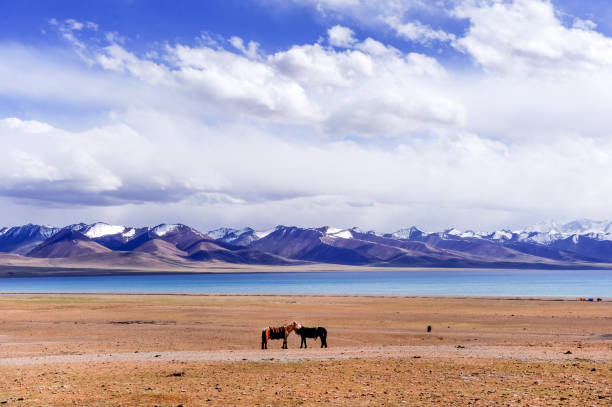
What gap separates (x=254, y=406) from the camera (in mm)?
15281

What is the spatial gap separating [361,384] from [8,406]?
395 inches

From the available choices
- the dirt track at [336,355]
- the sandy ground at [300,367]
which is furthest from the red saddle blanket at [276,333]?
the dirt track at [336,355]

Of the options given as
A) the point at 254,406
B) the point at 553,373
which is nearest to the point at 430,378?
the point at 553,373

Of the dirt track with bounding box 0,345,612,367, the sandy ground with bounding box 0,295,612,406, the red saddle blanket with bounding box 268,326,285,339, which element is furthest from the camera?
the red saddle blanket with bounding box 268,326,285,339

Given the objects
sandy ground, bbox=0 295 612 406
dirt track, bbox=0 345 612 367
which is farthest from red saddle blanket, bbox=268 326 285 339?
dirt track, bbox=0 345 612 367

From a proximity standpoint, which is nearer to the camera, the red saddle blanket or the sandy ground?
the sandy ground

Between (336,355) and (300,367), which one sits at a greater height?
(300,367)

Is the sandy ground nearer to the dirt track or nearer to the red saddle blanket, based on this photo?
the dirt track

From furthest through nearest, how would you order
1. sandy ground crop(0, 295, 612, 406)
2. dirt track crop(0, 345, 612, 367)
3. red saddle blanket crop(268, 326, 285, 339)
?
red saddle blanket crop(268, 326, 285, 339), dirt track crop(0, 345, 612, 367), sandy ground crop(0, 295, 612, 406)

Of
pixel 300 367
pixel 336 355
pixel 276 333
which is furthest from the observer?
pixel 276 333

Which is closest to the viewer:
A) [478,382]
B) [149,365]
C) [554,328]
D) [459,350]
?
[478,382]

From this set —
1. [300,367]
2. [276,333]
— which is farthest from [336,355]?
[276,333]

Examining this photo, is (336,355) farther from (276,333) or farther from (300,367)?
(276,333)

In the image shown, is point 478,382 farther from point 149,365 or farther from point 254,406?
point 149,365
